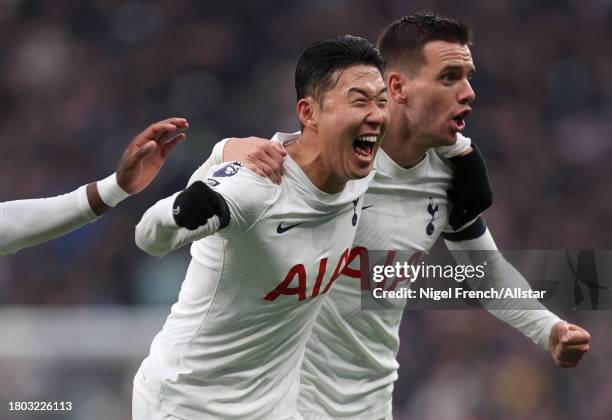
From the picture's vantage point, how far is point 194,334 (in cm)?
379

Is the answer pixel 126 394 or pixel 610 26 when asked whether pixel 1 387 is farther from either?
pixel 610 26

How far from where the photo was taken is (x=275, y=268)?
145 inches

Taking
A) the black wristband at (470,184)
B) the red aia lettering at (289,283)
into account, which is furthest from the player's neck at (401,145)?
the red aia lettering at (289,283)

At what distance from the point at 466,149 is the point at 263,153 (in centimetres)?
115

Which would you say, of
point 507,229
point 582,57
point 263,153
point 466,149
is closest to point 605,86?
point 582,57

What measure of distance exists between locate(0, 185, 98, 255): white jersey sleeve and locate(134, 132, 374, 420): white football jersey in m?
0.42

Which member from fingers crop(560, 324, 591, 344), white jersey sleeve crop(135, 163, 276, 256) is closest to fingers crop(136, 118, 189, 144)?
white jersey sleeve crop(135, 163, 276, 256)

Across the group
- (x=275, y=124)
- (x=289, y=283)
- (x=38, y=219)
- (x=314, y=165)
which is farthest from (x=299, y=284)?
(x=275, y=124)

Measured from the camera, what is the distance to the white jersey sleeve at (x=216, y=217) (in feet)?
10.9

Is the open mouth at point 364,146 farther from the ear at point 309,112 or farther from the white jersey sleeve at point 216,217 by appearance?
the white jersey sleeve at point 216,217

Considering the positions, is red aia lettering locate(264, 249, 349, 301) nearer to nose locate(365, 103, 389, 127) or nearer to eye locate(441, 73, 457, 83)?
nose locate(365, 103, 389, 127)

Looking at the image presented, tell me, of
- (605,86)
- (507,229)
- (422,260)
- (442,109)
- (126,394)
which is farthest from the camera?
(605,86)

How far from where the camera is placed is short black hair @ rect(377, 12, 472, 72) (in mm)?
4410

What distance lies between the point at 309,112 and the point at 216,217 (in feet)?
2.03
